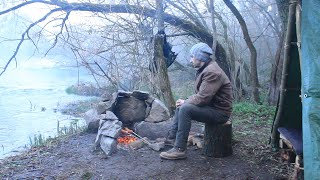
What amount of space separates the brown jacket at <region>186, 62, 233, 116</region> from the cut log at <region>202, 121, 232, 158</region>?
208mm

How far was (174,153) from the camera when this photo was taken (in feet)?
14.2

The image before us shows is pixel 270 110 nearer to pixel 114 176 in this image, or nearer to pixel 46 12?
pixel 114 176

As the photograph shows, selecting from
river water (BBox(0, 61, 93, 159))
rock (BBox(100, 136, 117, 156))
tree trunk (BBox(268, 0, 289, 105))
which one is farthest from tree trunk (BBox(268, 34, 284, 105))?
river water (BBox(0, 61, 93, 159))

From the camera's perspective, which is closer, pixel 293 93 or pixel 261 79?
pixel 293 93

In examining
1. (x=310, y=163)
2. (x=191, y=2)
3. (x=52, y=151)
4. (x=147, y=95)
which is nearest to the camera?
(x=310, y=163)

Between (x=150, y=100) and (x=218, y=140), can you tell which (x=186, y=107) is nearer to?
(x=218, y=140)

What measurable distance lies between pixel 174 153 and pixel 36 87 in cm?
1583

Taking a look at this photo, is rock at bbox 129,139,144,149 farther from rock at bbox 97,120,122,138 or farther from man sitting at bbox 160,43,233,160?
man sitting at bbox 160,43,233,160

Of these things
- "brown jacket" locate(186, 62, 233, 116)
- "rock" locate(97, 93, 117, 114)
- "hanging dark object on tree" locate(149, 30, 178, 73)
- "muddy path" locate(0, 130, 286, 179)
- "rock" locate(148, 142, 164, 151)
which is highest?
"hanging dark object on tree" locate(149, 30, 178, 73)

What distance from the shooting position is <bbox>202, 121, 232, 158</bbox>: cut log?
14.4ft

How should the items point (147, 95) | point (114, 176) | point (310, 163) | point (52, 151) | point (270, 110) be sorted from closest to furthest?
point (310, 163), point (114, 176), point (52, 151), point (147, 95), point (270, 110)

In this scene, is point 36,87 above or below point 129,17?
below

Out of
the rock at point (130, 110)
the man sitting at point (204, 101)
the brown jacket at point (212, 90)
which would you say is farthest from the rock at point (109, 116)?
the brown jacket at point (212, 90)

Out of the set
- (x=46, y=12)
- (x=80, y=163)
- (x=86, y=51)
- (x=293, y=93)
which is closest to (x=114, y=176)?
(x=80, y=163)
